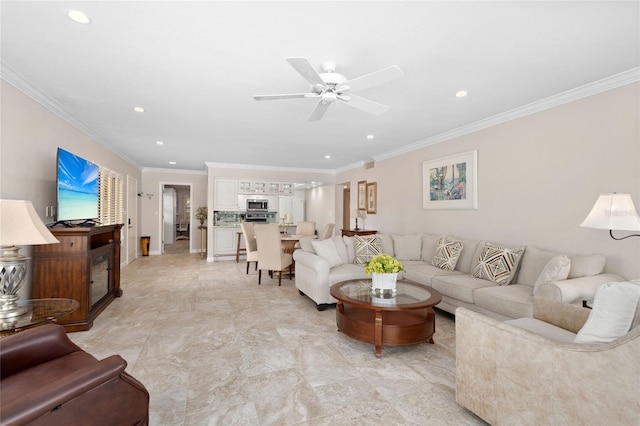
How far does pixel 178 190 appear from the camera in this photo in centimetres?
1302

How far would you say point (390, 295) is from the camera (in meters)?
3.02

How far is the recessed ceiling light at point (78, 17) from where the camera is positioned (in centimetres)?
189

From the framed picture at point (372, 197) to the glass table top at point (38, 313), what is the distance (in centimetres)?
547

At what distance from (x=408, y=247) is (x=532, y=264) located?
1.87m

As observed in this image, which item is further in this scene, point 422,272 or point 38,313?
point 422,272

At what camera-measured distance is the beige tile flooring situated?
1903 mm

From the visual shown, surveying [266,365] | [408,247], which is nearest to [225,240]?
[408,247]

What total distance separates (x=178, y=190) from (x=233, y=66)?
11732mm

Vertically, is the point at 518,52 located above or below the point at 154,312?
above

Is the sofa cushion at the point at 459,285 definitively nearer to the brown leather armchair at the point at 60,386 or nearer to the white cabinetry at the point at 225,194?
the brown leather armchair at the point at 60,386

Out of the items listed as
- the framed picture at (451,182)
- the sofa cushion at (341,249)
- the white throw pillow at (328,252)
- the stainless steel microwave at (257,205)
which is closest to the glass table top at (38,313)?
the white throw pillow at (328,252)

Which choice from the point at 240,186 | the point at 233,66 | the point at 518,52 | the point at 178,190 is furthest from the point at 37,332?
the point at 178,190

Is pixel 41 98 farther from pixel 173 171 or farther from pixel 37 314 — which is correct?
pixel 173 171

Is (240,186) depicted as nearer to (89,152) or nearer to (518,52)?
(89,152)
